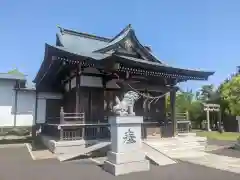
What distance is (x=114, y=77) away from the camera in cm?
1399

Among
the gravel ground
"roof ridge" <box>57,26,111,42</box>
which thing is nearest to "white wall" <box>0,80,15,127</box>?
"roof ridge" <box>57,26,111,42</box>

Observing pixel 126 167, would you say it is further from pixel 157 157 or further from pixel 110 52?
pixel 110 52

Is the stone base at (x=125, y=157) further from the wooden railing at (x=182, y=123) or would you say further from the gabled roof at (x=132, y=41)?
the gabled roof at (x=132, y=41)

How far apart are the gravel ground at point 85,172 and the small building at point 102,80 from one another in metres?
2.70

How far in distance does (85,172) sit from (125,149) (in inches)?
59.2

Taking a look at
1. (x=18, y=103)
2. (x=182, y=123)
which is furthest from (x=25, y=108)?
(x=182, y=123)

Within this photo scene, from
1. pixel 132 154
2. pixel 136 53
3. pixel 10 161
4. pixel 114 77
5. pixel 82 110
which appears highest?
pixel 136 53

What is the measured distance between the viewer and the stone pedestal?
7746 mm

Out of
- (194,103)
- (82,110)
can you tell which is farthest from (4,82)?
(194,103)

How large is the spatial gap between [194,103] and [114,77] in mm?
25819

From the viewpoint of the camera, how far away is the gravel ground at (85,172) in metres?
7.19

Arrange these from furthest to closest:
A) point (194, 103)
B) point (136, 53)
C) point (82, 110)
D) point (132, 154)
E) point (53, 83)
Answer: point (194, 103), point (53, 83), point (136, 53), point (82, 110), point (132, 154)

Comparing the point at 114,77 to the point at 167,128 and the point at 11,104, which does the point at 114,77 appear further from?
the point at 11,104

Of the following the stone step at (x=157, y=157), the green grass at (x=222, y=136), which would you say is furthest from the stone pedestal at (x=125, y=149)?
the green grass at (x=222, y=136)
